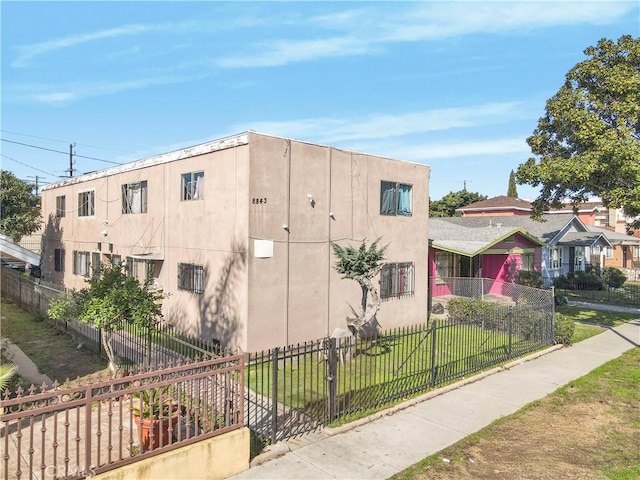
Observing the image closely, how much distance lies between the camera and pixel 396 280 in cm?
1653

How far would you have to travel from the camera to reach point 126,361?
11.8 metres

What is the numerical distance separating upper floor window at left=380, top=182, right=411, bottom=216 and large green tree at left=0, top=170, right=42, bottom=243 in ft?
71.1

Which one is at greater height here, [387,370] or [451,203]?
[451,203]

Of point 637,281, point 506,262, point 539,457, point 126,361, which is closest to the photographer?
point 539,457

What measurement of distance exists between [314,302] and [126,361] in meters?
5.46

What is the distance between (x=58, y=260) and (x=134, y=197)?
1047 cm

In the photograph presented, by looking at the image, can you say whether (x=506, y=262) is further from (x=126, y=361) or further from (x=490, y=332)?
(x=126, y=361)

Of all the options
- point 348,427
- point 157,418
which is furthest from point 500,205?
point 157,418

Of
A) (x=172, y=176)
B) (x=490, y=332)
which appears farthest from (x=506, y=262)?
(x=172, y=176)

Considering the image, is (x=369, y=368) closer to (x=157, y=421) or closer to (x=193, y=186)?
(x=157, y=421)

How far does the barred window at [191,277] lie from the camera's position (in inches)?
549

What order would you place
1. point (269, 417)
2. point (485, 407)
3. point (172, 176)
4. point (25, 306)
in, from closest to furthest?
point (269, 417) → point (485, 407) → point (172, 176) → point (25, 306)

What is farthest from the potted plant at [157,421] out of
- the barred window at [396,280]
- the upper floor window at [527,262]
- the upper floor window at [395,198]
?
the upper floor window at [527,262]

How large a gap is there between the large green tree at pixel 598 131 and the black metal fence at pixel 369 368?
5458 mm
